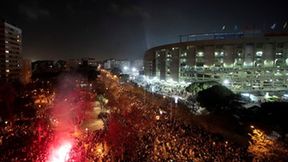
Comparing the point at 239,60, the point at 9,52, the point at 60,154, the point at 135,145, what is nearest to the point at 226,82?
the point at 239,60

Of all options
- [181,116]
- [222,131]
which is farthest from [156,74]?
[222,131]

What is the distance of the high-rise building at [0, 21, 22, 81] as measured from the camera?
207 feet

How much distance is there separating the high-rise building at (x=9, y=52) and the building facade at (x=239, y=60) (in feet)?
129

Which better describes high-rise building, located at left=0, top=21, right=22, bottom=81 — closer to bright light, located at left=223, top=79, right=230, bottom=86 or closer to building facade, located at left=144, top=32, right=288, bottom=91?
building facade, located at left=144, top=32, right=288, bottom=91

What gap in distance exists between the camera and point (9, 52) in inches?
2606

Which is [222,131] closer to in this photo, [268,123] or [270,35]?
[268,123]

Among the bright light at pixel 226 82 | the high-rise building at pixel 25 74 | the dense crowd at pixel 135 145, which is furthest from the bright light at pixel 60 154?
the high-rise building at pixel 25 74

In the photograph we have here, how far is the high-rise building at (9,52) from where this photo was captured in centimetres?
6297

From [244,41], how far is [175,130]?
35.6 metres

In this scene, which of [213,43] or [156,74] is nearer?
[213,43]

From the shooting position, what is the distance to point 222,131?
2198 centimetres

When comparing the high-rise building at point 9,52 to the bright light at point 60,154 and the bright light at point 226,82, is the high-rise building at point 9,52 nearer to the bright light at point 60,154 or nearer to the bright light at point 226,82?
the bright light at point 226,82

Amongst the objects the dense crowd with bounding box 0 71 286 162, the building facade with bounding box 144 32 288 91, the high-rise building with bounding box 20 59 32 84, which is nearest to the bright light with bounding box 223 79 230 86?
the building facade with bounding box 144 32 288 91

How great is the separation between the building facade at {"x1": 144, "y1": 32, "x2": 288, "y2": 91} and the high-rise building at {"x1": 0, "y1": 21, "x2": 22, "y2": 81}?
39.3 meters
